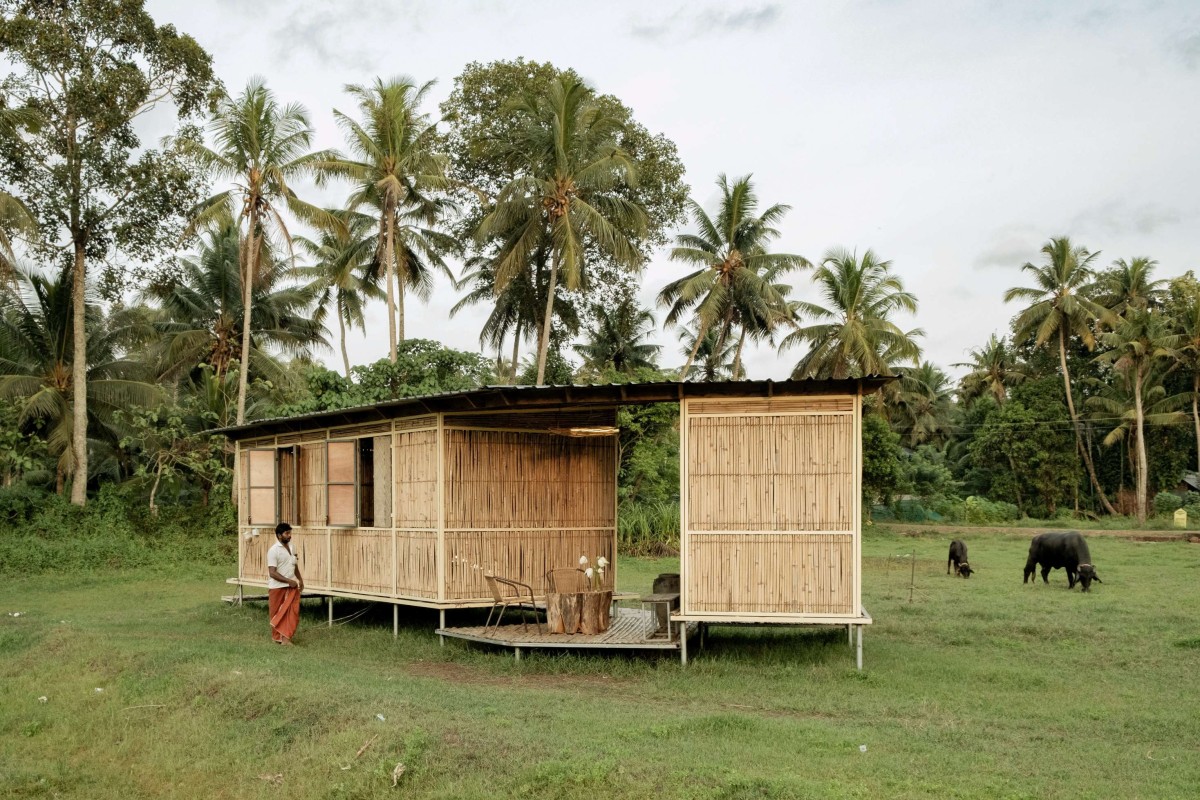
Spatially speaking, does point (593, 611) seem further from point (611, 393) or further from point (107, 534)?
point (107, 534)

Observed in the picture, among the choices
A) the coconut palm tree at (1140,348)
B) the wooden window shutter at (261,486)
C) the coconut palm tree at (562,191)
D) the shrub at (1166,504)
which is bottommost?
the shrub at (1166,504)

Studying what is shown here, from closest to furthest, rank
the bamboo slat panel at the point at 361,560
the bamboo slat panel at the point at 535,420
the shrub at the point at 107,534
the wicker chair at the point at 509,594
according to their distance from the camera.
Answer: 1. the wicker chair at the point at 509,594
2. the bamboo slat panel at the point at 535,420
3. the bamboo slat panel at the point at 361,560
4. the shrub at the point at 107,534

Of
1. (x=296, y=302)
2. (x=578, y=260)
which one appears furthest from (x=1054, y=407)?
(x=296, y=302)

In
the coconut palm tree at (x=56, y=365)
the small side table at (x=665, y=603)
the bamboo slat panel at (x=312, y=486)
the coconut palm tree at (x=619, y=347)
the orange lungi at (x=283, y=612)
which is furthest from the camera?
the coconut palm tree at (x=619, y=347)

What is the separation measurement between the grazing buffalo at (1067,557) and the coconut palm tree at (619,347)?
59.6 feet

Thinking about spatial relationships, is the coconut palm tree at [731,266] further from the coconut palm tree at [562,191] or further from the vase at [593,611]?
the vase at [593,611]

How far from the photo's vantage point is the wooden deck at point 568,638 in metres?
10.8

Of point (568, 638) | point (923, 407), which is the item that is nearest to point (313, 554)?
point (568, 638)

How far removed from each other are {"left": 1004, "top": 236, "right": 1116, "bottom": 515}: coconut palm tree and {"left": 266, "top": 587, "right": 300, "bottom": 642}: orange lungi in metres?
35.2

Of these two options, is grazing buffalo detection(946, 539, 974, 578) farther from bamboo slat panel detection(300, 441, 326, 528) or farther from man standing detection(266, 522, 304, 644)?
man standing detection(266, 522, 304, 644)

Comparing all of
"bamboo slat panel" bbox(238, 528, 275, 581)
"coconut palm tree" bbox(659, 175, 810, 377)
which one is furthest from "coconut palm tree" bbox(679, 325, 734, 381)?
"bamboo slat panel" bbox(238, 528, 275, 581)

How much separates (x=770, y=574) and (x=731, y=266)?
23.7 meters

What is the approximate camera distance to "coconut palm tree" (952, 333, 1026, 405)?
4884 cm

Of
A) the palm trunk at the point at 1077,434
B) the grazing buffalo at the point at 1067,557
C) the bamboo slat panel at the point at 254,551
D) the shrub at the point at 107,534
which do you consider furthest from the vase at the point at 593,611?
the palm trunk at the point at 1077,434
